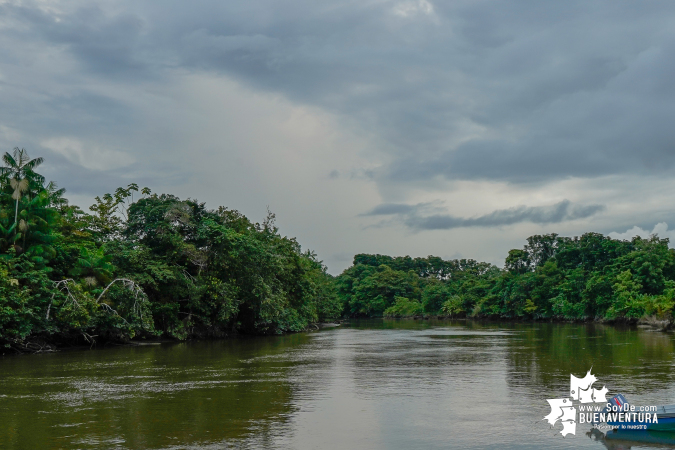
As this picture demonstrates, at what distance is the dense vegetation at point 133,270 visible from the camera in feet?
88.3

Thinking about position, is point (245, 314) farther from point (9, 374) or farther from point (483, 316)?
point (483, 316)

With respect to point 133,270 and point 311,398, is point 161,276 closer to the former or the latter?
point 133,270

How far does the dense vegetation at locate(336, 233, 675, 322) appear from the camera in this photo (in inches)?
2243

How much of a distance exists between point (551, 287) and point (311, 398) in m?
64.4

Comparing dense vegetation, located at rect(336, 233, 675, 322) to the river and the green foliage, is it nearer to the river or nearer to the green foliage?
the green foliage

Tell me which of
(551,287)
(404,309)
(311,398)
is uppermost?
(551,287)

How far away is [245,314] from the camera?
144 feet

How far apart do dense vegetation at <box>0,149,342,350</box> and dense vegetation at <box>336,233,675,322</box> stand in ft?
103

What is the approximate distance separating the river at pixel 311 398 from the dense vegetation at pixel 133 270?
2.86 meters

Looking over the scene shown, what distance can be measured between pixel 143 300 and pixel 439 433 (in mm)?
23394

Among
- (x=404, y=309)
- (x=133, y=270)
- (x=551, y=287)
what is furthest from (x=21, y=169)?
(x=404, y=309)

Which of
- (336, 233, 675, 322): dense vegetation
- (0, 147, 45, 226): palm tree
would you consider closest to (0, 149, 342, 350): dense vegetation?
(0, 147, 45, 226): palm tree

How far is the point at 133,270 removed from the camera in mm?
34812

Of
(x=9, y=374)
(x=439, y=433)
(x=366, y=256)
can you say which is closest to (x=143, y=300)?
(x=9, y=374)
